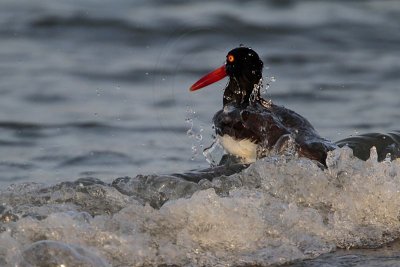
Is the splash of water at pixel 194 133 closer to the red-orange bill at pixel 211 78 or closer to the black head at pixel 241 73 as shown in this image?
the red-orange bill at pixel 211 78

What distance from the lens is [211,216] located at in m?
6.12

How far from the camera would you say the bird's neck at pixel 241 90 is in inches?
344

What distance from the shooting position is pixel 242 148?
7.93 m

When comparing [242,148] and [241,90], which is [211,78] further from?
[242,148]

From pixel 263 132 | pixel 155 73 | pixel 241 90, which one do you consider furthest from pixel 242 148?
pixel 155 73

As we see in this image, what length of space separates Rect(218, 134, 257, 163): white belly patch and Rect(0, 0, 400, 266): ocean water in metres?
0.34

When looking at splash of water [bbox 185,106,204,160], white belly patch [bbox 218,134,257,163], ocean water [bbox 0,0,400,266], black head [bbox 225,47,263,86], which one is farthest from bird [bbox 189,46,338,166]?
A: splash of water [bbox 185,106,204,160]

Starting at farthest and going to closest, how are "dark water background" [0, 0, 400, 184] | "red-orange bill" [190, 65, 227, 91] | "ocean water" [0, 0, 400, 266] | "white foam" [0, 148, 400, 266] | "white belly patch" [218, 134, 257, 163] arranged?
"dark water background" [0, 0, 400, 184]
"red-orange bill" [190, 65, 227, 91]
"white belly patch" [218, 134, 257, 163]
"ocean water" [0, 0, 400, 266]
"white foam" [0, 148, 400, 266]

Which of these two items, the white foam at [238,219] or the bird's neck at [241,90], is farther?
the bird's neck at [241,90]

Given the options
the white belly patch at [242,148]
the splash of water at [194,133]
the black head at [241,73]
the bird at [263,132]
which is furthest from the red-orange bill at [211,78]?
the white belly patch at [242,148]

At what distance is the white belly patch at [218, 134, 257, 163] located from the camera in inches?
311

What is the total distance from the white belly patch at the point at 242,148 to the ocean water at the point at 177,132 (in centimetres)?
34

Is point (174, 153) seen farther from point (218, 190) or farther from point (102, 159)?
point (218, 190)

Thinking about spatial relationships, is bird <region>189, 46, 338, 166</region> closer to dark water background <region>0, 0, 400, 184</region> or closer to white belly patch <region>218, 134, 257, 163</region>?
white belly patch <region>218, 134, 257, 163</region>
